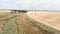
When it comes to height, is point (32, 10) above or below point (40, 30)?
above

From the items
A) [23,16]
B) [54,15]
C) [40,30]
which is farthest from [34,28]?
[54,15]

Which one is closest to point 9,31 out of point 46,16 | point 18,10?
point 18,10

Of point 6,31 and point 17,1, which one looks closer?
point 6,31

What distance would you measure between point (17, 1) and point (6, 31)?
1.78 ft

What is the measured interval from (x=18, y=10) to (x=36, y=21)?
1.16ft

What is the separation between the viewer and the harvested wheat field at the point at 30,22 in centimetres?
202

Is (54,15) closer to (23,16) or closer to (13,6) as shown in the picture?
(23,16)

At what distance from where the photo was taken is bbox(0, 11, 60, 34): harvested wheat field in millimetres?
2023

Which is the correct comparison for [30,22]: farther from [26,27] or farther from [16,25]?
[16,25]

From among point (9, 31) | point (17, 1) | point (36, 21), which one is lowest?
point (9, 31)

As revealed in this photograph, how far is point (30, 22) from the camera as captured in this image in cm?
210

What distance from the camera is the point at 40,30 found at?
80.2 inches

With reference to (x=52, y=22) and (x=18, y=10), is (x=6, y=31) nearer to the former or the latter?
(x=18, y=10)

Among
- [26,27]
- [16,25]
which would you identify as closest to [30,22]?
[26,27]
